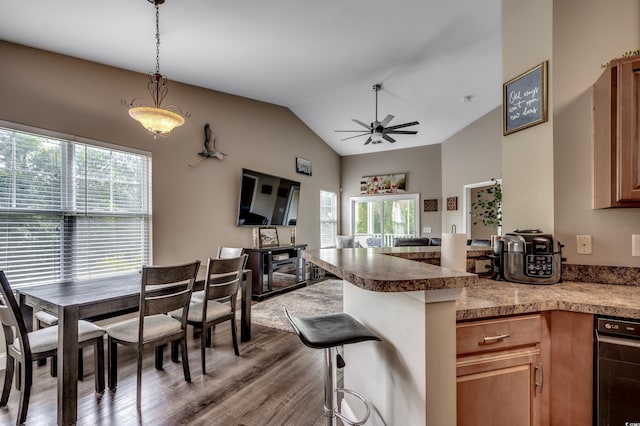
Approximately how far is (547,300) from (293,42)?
311 cm

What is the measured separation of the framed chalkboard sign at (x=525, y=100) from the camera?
5.85 feet

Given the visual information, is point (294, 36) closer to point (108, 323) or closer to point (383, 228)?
point (108, 323)

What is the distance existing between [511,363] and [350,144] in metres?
6.59

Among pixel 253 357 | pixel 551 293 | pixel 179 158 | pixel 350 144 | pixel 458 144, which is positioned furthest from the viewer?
pixel 350 144

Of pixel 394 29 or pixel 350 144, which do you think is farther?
pixel 350 144

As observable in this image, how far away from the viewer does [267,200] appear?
17.2ft

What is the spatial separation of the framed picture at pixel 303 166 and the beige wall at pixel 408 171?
194cm

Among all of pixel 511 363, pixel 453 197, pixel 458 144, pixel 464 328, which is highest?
pixel 458 144

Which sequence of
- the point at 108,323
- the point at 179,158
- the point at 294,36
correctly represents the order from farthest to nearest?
1. the point at 179,158
2. the point at 108,323
3. the point at 294,36

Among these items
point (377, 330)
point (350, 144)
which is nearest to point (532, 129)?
point (377, 330)

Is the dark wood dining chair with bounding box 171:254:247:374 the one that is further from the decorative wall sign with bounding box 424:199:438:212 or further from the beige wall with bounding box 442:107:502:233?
the decorative wall sign with bounding box 424:199:438:212

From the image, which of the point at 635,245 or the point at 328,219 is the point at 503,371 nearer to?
the point at 635,245

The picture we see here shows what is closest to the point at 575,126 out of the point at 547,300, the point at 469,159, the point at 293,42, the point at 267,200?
the point at 547,300

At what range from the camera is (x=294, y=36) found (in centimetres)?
301
